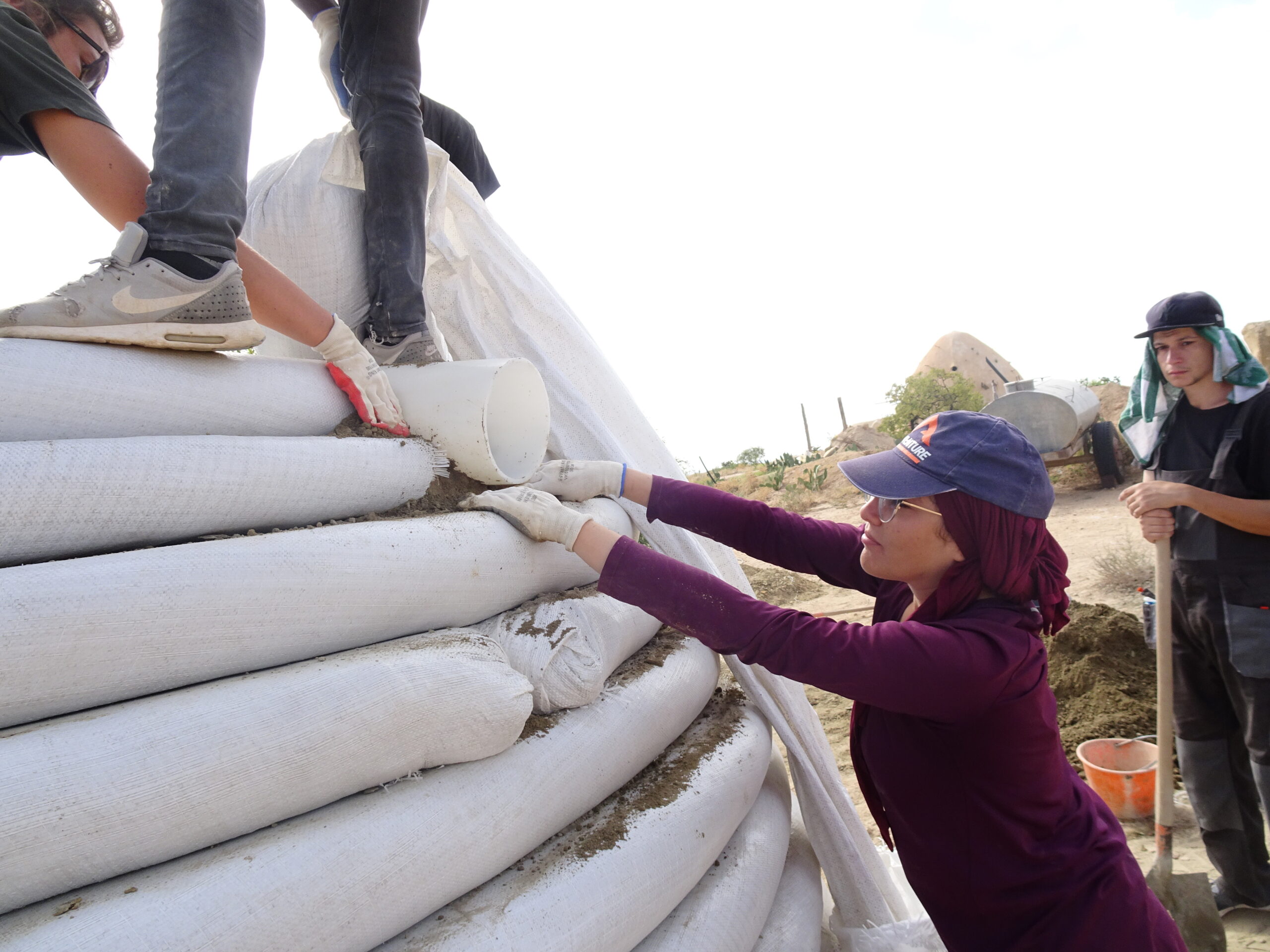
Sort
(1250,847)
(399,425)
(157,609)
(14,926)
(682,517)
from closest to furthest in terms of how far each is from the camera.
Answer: (14,926)
(157,609)
(399,425)
(682,517)
(1250,847)

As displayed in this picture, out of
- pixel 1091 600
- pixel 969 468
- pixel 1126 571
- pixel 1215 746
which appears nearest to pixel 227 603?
pixel 969 468

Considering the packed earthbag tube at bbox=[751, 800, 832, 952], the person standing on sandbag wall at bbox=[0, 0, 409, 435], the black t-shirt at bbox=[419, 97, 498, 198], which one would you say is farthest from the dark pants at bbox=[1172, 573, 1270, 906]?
the person standing on sandbag wall at bbox=[0, 0, 409, 435]

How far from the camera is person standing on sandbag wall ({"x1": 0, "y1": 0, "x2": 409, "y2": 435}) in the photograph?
3.60ft

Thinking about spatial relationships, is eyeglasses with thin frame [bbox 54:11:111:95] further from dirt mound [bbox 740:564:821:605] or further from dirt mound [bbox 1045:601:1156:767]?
dirt mound [bbox 740:564:821:605]

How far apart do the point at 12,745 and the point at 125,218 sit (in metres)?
0.82

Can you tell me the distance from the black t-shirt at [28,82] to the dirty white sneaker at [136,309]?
0.23 m

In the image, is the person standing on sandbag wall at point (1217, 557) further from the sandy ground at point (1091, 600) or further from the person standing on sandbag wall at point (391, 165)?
the person standing on sandbag wall at point (391, 165)

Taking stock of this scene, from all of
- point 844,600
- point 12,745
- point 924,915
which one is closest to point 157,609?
point 12,745

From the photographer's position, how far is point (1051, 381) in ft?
27.6

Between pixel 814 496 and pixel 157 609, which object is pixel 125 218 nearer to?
pixel 157 609

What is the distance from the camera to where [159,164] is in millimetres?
1155

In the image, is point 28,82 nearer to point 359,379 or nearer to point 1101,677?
point 359,379

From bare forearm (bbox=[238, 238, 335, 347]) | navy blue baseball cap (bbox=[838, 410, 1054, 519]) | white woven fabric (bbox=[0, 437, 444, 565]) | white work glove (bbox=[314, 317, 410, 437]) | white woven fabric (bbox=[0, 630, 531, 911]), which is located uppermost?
bare forearm (bbox=[238, 238, 335, 347])

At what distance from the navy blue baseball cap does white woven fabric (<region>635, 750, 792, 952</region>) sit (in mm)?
737
